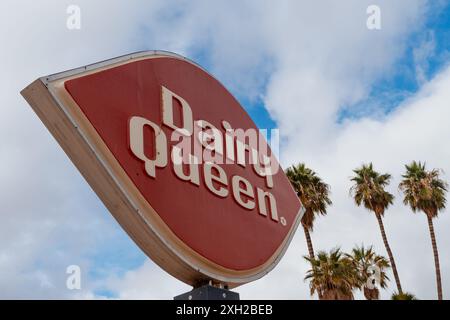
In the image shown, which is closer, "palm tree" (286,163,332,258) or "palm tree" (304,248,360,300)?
"palm tree" (304,248,360,300)

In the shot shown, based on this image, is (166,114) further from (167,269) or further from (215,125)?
(167,269)

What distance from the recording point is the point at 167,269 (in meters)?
5.20

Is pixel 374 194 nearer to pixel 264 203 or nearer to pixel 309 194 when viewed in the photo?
pixel 309 194

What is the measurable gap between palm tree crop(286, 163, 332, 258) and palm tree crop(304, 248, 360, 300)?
12.1 ft

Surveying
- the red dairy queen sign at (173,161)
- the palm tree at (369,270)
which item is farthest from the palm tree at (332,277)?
the red dairy queen sign at (173,161)

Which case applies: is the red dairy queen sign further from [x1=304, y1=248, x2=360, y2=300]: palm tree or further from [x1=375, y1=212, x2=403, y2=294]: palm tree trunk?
[x1=375, y1=212, x2=403, y2=294]: palm tree trunk

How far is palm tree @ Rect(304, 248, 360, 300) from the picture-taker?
26078 millimetres

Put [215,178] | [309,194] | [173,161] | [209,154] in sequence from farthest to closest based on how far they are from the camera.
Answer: [309,194] → [209,154] → [215,178] → [173,161]

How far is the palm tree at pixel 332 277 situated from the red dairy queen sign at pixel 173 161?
19.8 meters

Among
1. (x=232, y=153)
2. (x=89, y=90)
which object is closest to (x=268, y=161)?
(x=232, y=153)

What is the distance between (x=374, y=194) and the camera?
3334 cm

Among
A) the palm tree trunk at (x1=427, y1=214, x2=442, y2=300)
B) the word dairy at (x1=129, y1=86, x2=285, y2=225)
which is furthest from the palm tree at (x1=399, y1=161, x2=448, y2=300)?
the word dairy at (x1=129, y1=86, x2=285, y2=225)

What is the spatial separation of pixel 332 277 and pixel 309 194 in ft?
20.8

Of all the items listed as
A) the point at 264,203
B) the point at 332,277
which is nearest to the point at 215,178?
the point at 264,203
